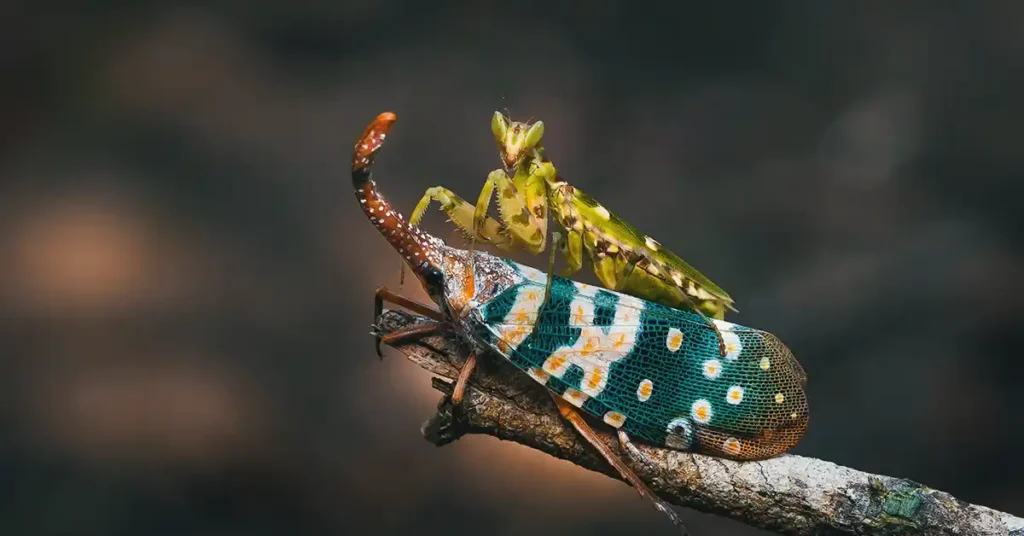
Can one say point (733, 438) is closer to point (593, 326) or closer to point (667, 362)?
point (667, 362)

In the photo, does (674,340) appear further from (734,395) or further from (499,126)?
(499,126)

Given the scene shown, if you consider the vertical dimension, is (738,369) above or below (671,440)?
above

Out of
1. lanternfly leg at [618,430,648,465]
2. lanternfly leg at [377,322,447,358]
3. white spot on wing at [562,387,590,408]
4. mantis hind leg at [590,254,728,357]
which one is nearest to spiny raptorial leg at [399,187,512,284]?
lanternfly leg at [377,322,447,358]

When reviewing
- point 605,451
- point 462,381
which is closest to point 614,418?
point 605,451

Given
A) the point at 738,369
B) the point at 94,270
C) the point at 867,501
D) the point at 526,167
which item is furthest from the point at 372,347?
the point at 867,501

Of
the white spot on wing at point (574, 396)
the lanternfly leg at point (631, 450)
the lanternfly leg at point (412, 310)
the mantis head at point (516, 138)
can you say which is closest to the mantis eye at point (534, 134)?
the mantis head at point (516, 138)

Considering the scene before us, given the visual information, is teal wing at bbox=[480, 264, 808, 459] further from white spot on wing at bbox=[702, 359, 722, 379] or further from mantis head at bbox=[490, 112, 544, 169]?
mantis head at bbox=[490, 112, 544, 169]
